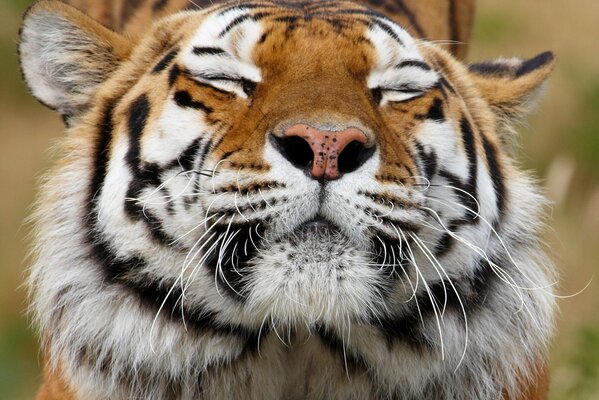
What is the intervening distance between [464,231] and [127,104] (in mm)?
894

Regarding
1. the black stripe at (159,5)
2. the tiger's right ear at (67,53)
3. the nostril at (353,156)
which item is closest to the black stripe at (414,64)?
the nostril at (353,156)

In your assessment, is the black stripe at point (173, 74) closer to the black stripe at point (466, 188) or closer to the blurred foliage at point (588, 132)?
the black stripe at point (466, 188)

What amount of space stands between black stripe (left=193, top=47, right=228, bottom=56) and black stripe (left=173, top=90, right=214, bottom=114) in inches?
4.4

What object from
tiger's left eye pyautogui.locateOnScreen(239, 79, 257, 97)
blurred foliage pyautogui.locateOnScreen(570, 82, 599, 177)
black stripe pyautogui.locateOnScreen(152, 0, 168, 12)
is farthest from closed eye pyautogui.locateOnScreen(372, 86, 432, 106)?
blurred foliage pyautogui.locateOnScreen(570, 82, 599, 177)

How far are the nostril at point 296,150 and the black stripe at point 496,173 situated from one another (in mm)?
724

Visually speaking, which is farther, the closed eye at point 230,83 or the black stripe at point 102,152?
the black stripe at point 102,152

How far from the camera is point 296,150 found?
2457 mm

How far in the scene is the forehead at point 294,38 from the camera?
108 inches

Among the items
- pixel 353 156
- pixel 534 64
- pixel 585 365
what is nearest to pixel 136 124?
pixel 353 156

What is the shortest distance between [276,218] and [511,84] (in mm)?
1121

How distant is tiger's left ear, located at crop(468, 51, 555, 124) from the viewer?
128 inches

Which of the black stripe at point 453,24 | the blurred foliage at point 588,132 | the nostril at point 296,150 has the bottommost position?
the blurred foliage at point 588,132

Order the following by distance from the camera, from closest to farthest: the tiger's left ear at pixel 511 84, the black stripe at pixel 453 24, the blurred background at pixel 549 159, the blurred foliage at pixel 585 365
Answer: the tiger's left ear at pixel 511 84
the blurred foliage at pixel 585 365
the blurred background at pixel 549 159
the black stripe at pixel 453 24

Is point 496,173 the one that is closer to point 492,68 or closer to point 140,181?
point 492,68
